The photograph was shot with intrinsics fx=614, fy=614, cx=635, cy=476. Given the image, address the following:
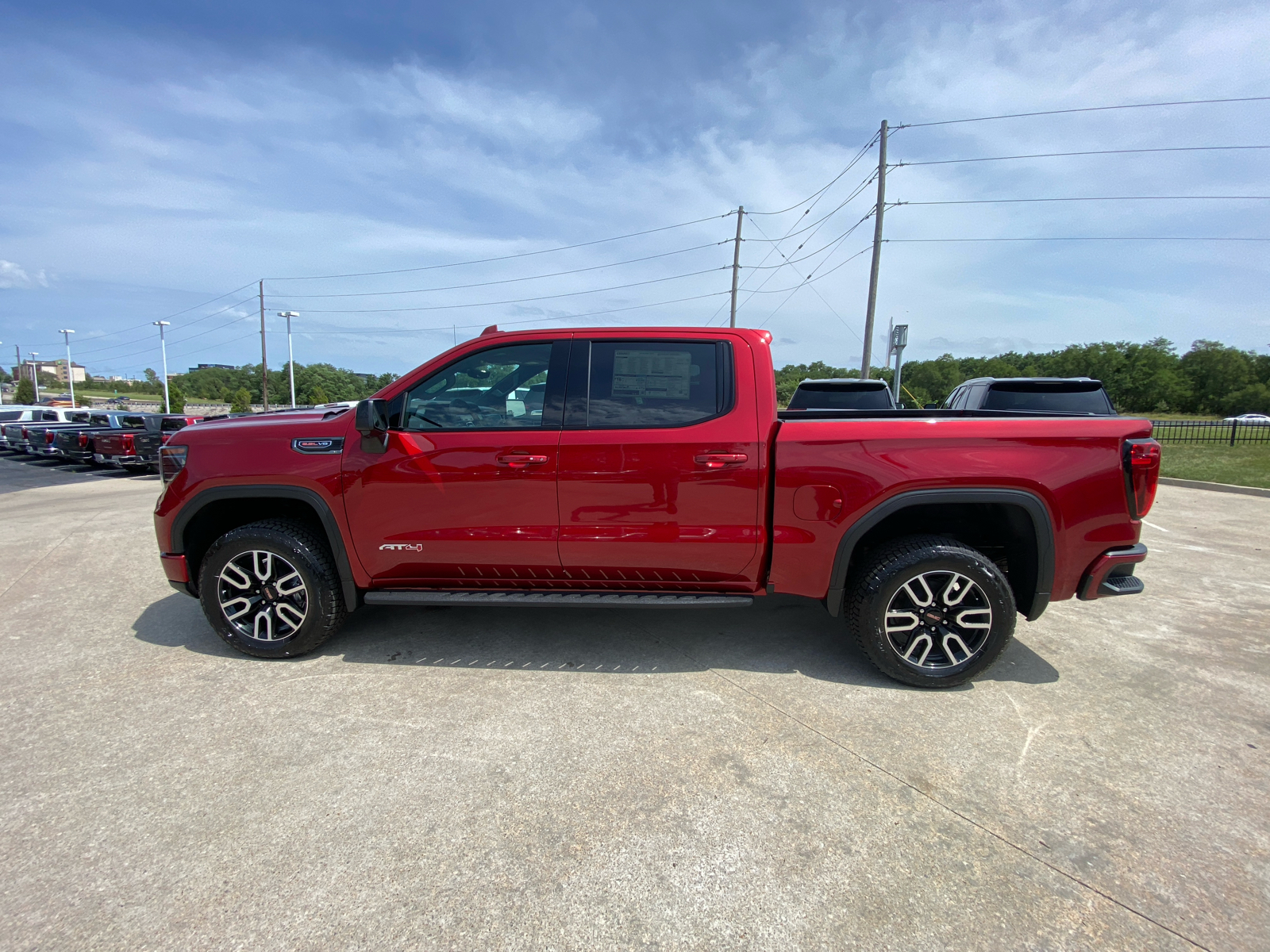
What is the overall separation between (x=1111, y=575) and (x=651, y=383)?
8.65 ft

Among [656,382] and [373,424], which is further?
[656,382]

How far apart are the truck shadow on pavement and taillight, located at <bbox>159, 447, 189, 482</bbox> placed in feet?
3.64

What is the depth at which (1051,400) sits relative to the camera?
7109 millimetres

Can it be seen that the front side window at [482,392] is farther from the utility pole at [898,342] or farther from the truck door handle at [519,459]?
the utility pole at [898,342]

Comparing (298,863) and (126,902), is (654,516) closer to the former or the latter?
(298,863)

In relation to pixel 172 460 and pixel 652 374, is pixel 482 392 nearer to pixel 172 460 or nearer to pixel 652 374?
pixel 652 374

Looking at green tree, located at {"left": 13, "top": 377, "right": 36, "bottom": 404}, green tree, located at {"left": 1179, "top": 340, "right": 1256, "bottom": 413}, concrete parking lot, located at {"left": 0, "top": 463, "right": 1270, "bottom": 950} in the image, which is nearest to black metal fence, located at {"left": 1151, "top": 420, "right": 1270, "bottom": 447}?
concrete parking lot, located at {"left": 0, "top": 463, "right": 1270, "bottom": 950}

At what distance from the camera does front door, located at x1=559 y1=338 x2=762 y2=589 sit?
3.24 meters

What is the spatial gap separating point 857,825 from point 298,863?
6.43 ft

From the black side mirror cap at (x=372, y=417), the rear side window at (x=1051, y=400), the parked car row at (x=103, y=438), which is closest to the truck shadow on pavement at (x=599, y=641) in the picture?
the black side mirror cap at (x=372, y=417)

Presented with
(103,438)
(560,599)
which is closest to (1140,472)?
(560,599)

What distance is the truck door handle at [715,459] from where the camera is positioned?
3.22 meters

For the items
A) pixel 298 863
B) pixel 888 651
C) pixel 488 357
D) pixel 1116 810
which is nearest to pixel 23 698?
pixel 298 863

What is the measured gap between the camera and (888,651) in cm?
327
